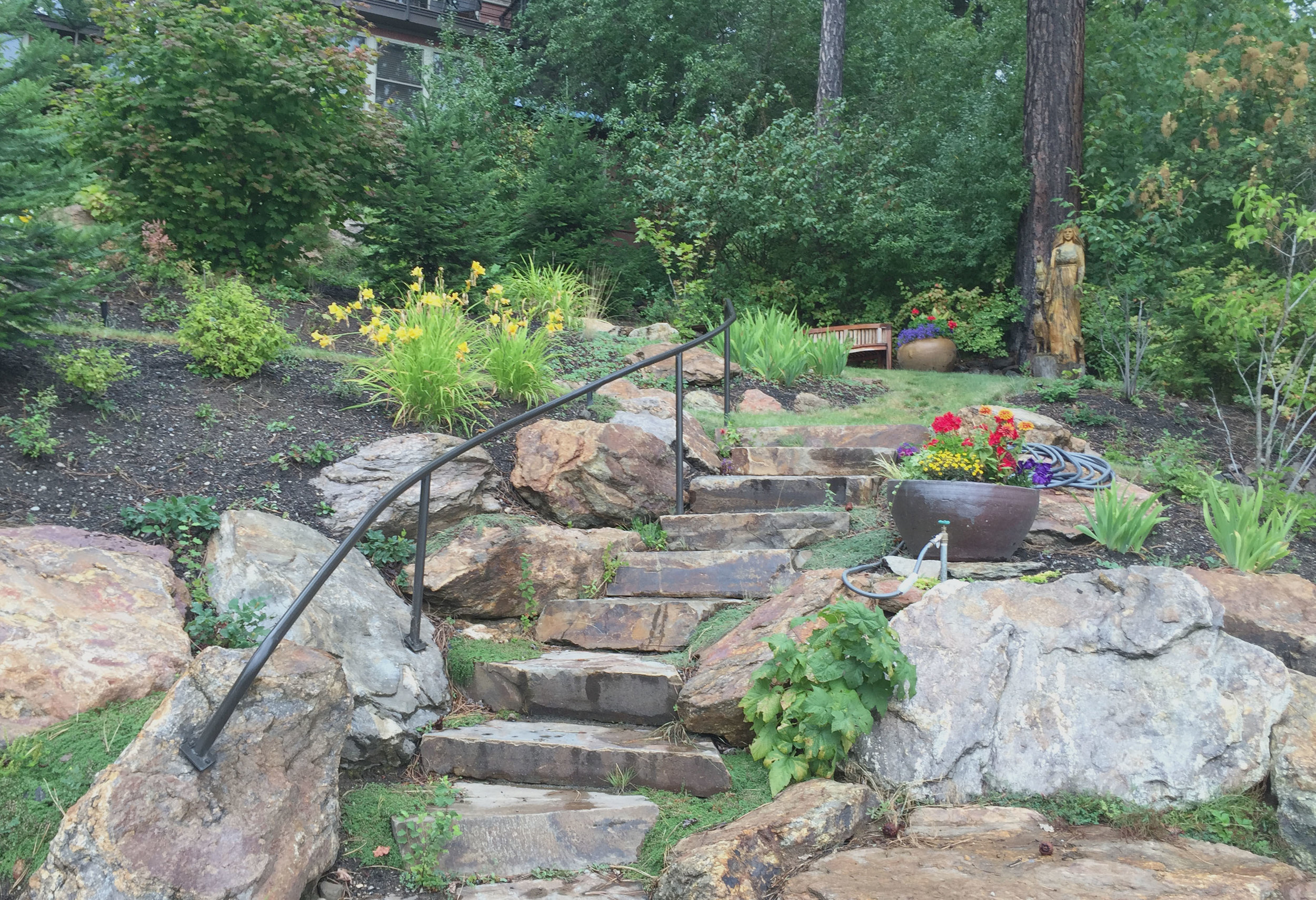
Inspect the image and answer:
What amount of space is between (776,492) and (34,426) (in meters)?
3.65

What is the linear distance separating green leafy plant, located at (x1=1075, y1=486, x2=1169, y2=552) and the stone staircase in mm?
1214

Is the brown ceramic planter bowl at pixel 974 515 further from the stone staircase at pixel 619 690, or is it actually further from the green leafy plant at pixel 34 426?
the green leafy plant at pixel 34 426

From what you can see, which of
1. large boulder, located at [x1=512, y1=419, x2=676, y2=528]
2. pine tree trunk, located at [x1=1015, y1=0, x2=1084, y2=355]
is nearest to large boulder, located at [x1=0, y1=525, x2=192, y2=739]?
large boulder, located at [x1=512, y1=419, x2=676, y2=528]

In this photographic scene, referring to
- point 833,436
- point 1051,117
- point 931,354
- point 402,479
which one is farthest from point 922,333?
point 402,479

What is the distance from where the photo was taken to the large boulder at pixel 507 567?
4.32 m

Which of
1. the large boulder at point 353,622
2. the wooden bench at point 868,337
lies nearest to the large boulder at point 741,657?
the large boulder at point 353,622

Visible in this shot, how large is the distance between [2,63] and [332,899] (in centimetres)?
397

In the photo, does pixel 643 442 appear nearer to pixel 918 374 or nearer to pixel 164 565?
pixel 164 565

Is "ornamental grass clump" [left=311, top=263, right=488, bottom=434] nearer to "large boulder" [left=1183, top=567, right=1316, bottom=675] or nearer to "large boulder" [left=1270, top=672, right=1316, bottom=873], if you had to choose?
"large boulder" [left=1183, top=567, right=1316, bottom=675]

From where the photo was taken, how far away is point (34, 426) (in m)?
4.10

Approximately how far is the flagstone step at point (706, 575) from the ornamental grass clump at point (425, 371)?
1.39 metres

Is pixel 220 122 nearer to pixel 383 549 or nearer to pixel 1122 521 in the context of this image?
pixel 383 549

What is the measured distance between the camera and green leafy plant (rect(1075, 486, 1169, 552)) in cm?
424

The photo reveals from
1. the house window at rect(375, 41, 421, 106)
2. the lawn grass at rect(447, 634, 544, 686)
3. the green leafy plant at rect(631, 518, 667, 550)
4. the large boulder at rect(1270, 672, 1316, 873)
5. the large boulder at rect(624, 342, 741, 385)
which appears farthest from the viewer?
the house window at rect(375, 41, 421, 106)
